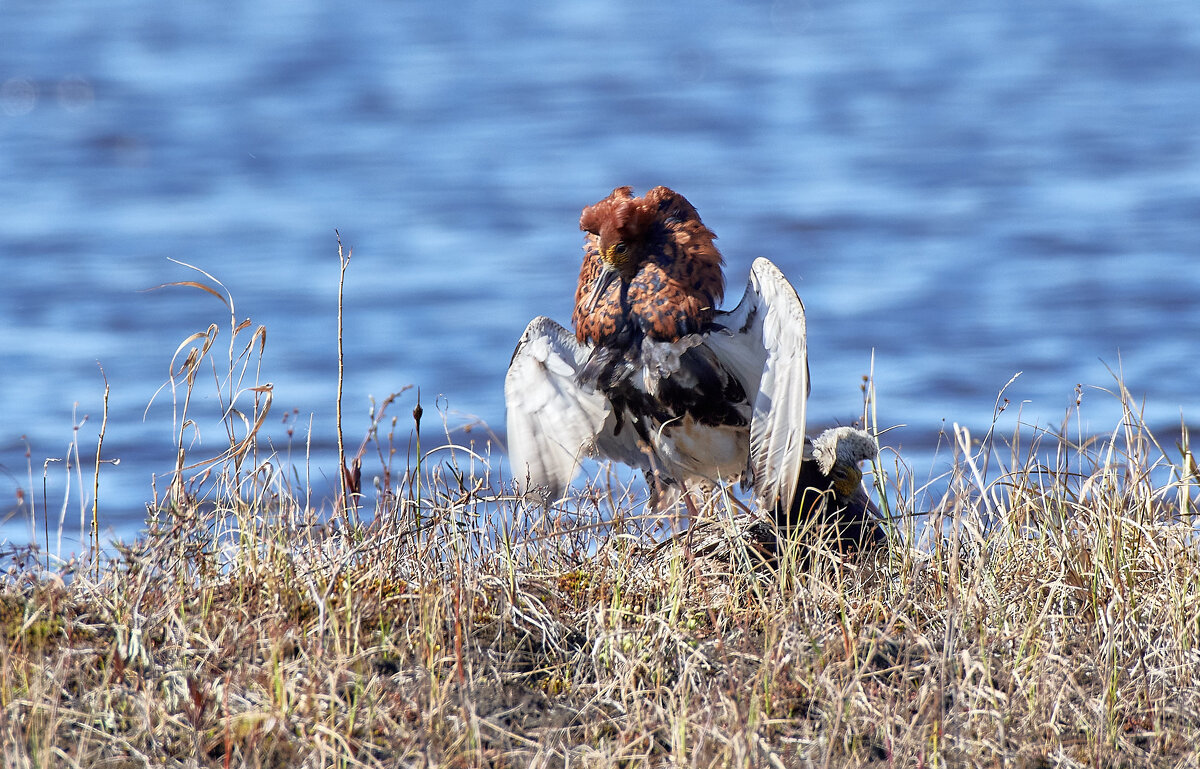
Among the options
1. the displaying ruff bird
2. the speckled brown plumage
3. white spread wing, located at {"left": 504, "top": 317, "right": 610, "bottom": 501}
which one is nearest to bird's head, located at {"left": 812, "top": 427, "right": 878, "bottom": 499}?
the displaying ruff bird

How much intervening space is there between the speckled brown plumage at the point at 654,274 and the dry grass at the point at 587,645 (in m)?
0.62

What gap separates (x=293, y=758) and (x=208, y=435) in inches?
189

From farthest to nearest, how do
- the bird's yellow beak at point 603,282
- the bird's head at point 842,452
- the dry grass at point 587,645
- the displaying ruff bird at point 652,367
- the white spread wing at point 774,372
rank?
the bird's yellow beak at point 603,282 < the displaying ruff bird at point 652,367 < the bird's head at point 842,452 < the white spread wing at point 774,372 < the dry grass at point 587,645

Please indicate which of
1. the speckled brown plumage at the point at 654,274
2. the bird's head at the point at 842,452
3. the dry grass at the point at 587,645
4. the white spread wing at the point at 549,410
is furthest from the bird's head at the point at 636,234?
the dry grass at the point at 587,645

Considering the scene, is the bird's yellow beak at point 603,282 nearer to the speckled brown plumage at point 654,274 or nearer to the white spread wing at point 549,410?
the speckled brown plumage at point 654,274

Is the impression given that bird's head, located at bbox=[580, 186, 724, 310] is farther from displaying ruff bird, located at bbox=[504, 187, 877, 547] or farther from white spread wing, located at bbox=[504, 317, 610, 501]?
white spread wing, located at bbox=[504, 317, 610, 501]

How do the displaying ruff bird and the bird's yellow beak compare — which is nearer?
the displaying ruff bird

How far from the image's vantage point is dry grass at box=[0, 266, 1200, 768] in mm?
3104

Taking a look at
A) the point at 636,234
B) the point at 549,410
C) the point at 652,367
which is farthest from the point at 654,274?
the point at 549,410

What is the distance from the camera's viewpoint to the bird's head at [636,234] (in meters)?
Answer: 4.46

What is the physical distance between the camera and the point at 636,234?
4.50 metres

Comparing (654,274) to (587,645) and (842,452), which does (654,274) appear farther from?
(587,645)

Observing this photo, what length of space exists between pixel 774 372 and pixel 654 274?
1.81 ft

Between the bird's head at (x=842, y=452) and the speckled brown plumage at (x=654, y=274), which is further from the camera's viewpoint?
the speckled brown plumage at (x=654, y=274)
